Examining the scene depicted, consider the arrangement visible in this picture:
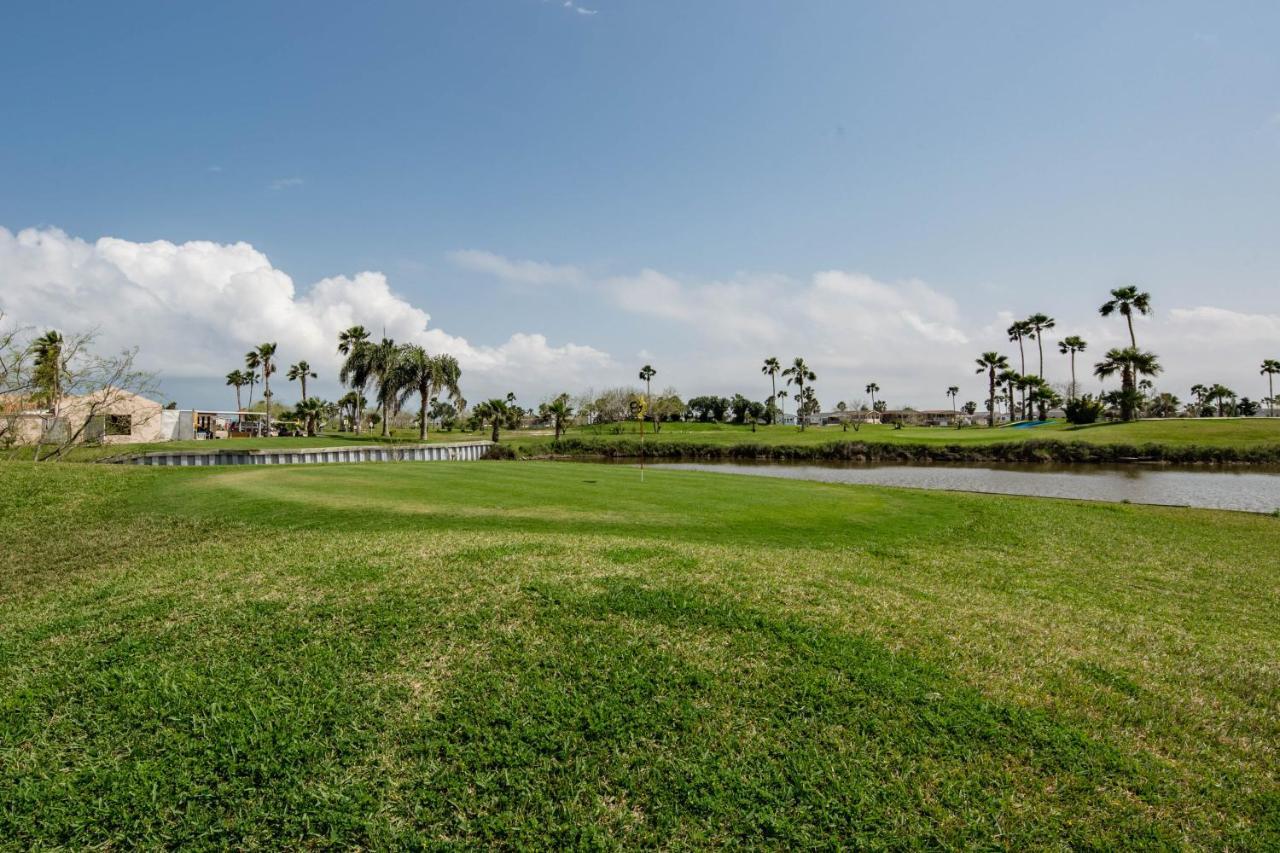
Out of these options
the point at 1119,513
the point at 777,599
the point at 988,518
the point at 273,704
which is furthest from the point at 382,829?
the point at 1119,513

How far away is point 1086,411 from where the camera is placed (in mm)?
82125

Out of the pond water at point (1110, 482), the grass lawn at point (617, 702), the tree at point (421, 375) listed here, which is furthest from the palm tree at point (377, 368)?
the grass lawn at point (617, 702)

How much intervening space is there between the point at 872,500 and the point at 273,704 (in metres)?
17.6

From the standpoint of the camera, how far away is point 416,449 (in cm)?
5422

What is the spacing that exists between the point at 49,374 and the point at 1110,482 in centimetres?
5426

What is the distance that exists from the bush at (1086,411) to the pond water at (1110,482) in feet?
139

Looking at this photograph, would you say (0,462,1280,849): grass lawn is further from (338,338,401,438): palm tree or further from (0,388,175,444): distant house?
(338,338,401,438): palm tree

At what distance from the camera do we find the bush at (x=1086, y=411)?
81.8 metres

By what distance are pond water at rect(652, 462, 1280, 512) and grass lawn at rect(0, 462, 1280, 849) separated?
68.7 ft

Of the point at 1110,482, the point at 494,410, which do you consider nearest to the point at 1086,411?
the point at 1110,482

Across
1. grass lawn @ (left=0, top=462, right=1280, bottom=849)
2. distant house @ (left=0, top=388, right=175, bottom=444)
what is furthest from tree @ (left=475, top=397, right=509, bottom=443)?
grass lawn @ (left=0, top=462, right=1280, bottom=849)

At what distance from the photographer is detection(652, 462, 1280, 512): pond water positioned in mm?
26875

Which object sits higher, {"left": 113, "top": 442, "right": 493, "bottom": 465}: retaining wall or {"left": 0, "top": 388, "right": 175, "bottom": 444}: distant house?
{"left": 0, "top": 388, "right": 175, "bottom": 444}: distant house

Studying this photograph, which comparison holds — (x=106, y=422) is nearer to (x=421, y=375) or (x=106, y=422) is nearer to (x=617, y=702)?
(x=421, y=375)
